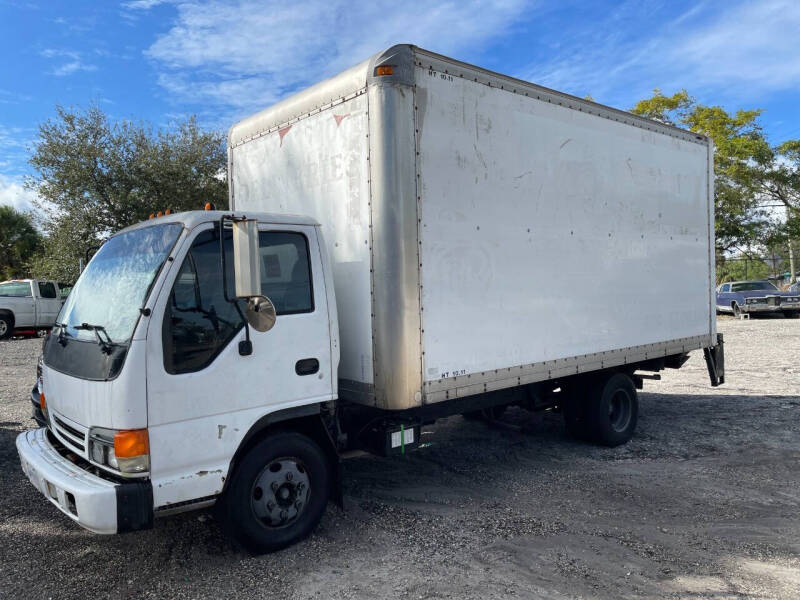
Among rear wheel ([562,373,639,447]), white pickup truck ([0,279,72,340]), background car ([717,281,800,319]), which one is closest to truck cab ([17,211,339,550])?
rear wheel ([562,373,639,447])

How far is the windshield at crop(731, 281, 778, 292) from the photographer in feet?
78.2

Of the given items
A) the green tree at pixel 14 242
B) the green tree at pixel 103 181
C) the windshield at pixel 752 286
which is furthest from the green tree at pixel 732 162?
the green tree at pixel 14 242

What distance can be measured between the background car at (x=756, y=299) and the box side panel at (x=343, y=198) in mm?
23138

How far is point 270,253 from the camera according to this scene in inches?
161

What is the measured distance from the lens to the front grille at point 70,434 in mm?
3698

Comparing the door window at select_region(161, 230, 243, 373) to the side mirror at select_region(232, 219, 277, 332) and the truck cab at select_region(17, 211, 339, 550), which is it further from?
the side mirror at select_region(232, 219, 277, 332)

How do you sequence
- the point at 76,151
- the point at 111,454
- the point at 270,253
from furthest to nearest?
1. the point at 76,151
2. the point at 270,253
3. the point at 111,454

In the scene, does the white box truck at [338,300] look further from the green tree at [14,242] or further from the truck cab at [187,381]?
the green tree at [14,242]

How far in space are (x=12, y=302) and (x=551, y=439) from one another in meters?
17.6

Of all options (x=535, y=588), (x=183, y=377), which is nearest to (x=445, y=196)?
(x=183, y=377)

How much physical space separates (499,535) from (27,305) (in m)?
18.6

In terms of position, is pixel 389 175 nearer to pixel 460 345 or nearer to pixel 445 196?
pixel 445 196

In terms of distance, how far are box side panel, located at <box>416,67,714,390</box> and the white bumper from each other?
7.20 feet

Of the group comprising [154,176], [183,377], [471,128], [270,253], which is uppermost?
[154,176]
